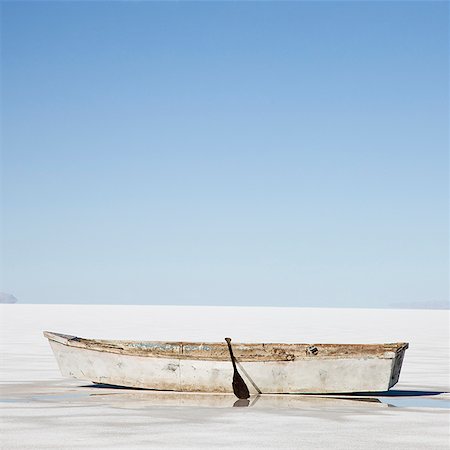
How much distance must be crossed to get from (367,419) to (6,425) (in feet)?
16.6

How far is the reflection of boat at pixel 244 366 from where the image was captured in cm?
1662

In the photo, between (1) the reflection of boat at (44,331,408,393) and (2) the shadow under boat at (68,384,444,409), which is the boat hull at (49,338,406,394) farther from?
(2) the shadow under boat at (68,384,444,409)

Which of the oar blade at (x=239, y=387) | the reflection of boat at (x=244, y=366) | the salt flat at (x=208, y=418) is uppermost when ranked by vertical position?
the reflection of boat at (x=244, y=366)

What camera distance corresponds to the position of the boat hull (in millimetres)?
16578

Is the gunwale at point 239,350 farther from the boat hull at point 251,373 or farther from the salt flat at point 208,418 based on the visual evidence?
the salt flat at point 208,418

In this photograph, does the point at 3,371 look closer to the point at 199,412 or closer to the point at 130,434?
the point at 199,412

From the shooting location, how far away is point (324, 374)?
1667cm

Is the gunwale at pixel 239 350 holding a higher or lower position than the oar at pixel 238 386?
higher

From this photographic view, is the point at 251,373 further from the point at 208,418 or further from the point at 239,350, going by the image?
the point at 208,418

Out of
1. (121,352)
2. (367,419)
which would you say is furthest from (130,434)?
(121,352)

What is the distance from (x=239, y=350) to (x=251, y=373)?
0.87m

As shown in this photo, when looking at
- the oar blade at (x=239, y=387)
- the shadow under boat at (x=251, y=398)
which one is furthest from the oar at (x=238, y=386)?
the shadow under boat at (x=251, y=398)

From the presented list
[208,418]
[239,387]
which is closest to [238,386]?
[239,387]

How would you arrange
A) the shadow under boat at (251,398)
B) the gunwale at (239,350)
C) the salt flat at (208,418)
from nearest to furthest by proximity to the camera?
the salt flat at (208,418)
the shadow under boat at (251,398)
the gunwale at (239,350)
